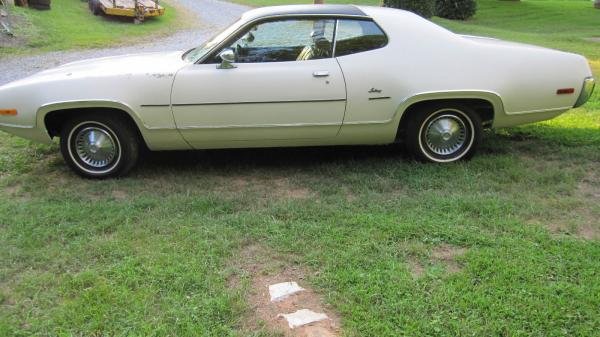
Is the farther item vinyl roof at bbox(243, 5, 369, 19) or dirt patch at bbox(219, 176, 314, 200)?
vinyl roof at bbox(243, 5, 369, 19)

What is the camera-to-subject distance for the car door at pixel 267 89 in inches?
188

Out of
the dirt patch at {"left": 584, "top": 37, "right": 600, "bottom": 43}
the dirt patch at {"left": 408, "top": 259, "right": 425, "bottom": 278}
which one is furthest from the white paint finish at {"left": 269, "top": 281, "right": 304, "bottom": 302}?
the dirt patch at {"left": 584, "top": 37, "right": 600, "bottom": 43}

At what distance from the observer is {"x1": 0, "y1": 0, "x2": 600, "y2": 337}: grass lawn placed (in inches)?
121

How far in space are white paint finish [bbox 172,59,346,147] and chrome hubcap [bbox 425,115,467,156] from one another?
0.90m

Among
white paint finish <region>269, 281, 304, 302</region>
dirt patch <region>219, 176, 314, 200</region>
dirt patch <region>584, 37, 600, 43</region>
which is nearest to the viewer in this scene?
white paint finish <region>269, 281, 304, 302</region>

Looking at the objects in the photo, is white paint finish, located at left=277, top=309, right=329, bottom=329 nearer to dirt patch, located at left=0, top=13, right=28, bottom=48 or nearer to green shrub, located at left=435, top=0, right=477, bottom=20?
dirt patch, located at left=0, top=13, right=28, bottom=48

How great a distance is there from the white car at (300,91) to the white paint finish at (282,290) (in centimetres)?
185

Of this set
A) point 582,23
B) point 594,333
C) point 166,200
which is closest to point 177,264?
point 166,200

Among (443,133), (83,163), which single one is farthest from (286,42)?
(83,163)

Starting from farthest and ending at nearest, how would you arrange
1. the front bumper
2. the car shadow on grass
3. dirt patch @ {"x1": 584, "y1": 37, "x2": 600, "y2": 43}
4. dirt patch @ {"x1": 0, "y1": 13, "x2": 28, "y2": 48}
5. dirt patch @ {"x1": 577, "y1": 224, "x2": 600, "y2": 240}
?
dirt patch @ {"x1": 584, "y1": 37, "x2": 600, "y2": 43} < dirt patch @ {"x1": 0, "y1": 13, "x2": 28, "y2": 48} < the car shadow on grass < the front bumper < dirt patch @ {"x1": 577, "y1": 224, "x2": 600, "y2": 240}

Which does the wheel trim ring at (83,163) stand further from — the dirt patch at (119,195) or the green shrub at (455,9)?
the green shrub at (455,9)

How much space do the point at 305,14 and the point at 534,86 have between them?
6.94 feet

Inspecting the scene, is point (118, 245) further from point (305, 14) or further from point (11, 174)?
point (305, 14)

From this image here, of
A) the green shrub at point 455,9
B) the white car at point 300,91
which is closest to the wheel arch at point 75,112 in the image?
the white car at point 300,91
